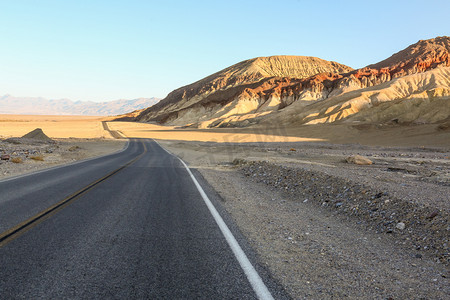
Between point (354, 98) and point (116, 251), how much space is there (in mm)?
84429

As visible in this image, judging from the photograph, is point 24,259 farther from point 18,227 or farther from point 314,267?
point 314,267

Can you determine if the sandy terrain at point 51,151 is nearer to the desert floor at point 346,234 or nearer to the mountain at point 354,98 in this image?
the desert floor at point 346,234

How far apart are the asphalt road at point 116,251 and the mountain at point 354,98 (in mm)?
64428

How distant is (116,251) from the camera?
4.68m

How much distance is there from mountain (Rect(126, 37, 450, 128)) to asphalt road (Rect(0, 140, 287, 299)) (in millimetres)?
64428

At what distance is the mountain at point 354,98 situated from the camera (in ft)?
224

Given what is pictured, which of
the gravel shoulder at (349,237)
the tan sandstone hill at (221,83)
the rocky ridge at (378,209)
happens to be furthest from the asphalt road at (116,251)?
the tan sandstone hill at (221,83)

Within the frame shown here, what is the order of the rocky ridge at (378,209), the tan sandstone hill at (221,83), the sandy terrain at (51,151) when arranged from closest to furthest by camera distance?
the rocky ridge at (378,209) → the sandy terrain at (51,151) → the tan sandstone hill at (221,83)

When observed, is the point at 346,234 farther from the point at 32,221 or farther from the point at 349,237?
the point at 32,221

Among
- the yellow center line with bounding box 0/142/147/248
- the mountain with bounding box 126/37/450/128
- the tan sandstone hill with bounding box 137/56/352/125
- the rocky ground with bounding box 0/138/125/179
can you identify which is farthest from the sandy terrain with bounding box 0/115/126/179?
the tan sandstone hill with bounding box 137/56/352/125

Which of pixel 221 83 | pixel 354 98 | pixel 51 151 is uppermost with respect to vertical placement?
pixel 221 83

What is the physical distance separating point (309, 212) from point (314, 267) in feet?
12.2

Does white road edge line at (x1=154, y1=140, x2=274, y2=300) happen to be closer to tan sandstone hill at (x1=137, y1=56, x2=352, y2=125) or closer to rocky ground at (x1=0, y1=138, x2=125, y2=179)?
rocky ground at (x1=0, y1=138, x2=125, y2=179)

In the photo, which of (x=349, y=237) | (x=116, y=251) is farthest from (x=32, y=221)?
(x=349, y=237)
